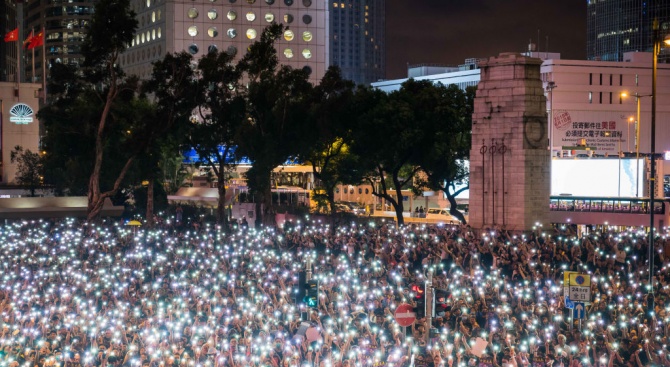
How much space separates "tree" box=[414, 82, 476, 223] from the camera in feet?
199

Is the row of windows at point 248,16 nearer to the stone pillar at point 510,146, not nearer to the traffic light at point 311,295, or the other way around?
the stone pillar at point 510,146

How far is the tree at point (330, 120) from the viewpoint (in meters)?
61.9

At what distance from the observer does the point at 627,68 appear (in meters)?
123

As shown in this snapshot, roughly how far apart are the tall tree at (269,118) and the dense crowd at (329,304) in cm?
1857

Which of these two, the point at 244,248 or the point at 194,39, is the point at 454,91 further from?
the point at 194,39

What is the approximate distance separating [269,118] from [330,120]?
154 inches

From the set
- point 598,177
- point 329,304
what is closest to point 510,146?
point 598,177

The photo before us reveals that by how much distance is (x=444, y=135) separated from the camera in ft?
198

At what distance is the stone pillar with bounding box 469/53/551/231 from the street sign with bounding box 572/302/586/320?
2289cm

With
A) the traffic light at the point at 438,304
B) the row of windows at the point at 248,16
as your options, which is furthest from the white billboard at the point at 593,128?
the traffic light at the point at 438,304

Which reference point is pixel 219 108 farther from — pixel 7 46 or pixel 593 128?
pixel 7 46

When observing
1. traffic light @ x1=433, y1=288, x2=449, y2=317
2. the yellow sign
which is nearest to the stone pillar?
the yellow sign

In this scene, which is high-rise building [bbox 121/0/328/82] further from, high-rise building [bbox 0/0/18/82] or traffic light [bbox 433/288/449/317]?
traffic light [bbox 433/288/449/317]

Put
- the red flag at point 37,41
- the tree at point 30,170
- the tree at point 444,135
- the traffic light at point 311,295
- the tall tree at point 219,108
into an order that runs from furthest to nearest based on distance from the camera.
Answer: the tree at point 30,170, the red flag at point 37,41, the tall tree at point 219,108, the tree at point 444,135, the traffic light at point 311,295
